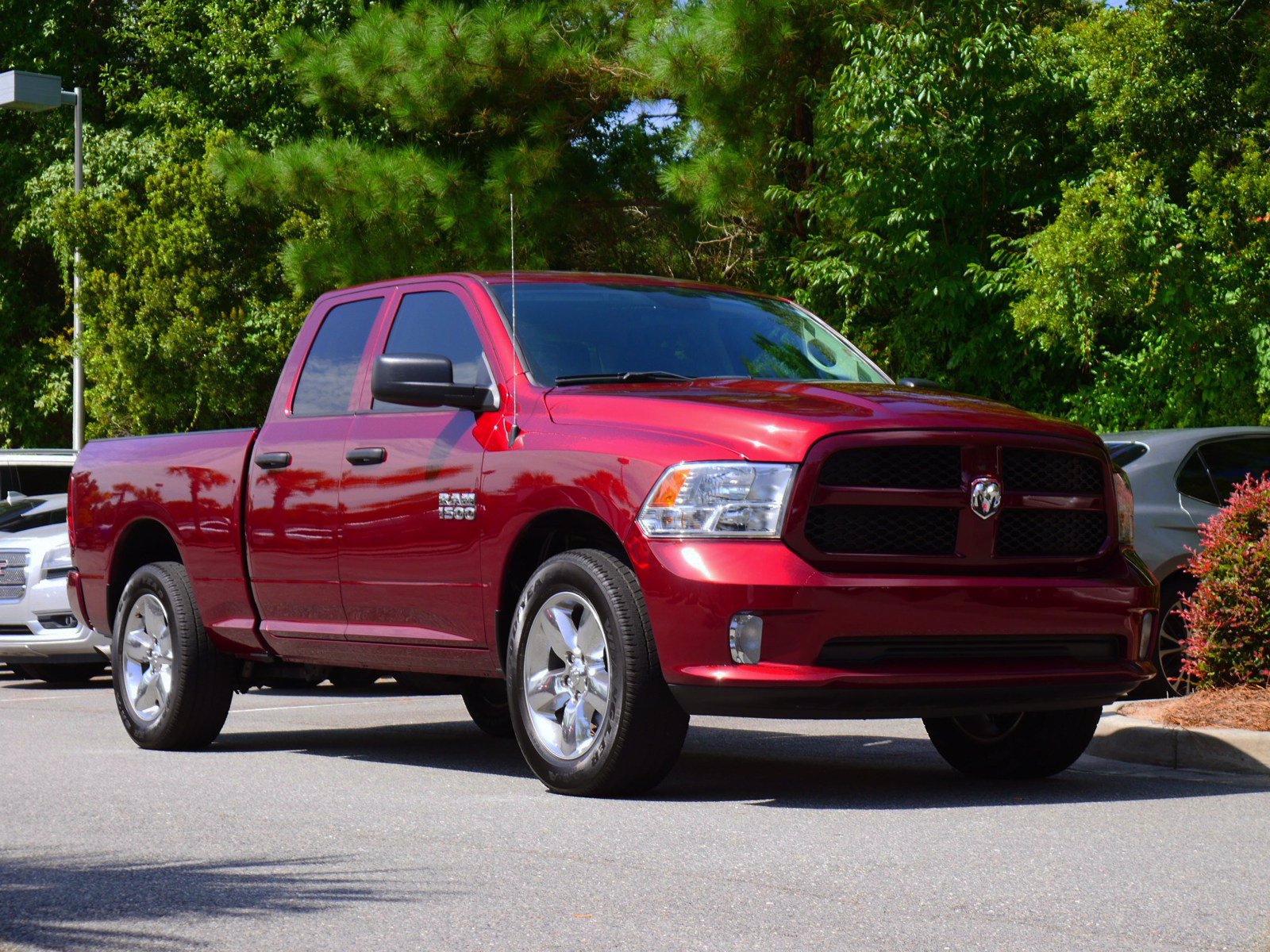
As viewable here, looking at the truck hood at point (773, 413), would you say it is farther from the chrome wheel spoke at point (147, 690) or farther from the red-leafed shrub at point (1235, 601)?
the chrome wheel spoke at point (147, 690)

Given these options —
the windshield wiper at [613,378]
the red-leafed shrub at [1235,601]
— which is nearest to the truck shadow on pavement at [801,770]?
the red-leafed shrub at [1235,601]

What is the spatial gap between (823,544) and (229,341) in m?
22.9

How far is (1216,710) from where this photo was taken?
8.58m

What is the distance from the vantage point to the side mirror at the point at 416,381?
7410 millimetres

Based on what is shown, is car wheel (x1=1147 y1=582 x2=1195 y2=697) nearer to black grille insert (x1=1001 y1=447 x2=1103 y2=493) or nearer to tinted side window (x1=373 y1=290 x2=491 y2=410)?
black grille insert (x1=1001 y1=447 x2=1103 y2=493)

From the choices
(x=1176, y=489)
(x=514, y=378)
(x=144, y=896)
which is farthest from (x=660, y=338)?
(x=1176, y=489)

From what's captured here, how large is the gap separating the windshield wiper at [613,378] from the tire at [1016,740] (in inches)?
71.9

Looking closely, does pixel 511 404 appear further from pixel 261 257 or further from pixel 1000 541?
pixel 261 257

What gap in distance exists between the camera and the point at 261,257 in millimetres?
29812

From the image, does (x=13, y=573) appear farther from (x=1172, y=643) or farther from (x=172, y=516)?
(x=1172, y=643)

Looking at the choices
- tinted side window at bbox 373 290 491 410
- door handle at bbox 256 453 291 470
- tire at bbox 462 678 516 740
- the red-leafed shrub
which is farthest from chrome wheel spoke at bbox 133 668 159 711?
the red-leafed shrub

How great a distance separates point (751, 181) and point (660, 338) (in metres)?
13.3

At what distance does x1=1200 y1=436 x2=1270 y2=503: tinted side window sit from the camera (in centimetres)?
1163

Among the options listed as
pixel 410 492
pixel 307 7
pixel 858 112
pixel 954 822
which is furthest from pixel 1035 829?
pixel 307 7
